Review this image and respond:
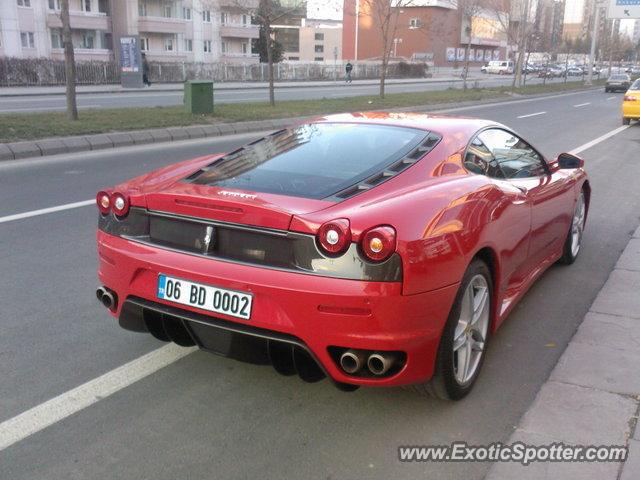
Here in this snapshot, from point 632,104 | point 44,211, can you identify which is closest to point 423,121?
point 44,211

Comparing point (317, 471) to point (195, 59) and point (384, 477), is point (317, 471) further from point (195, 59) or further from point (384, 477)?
point (195, 59)

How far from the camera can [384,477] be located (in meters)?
2.74

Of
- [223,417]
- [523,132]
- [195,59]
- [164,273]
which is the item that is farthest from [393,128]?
[195,59]

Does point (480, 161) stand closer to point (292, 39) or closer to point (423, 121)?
A: point (423, 121)

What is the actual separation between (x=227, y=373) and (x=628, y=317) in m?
2.82

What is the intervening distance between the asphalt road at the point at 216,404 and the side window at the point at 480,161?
109cm

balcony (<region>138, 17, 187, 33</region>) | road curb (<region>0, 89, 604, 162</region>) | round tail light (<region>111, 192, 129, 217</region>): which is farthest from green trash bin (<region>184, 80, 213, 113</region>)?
balcony (<region>138, 17, 187, 33</region>)

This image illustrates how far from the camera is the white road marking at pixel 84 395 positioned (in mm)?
3004

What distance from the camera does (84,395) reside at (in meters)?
3.32

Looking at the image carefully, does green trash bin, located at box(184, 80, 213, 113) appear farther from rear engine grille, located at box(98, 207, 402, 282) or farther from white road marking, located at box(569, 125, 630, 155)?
rear engine grille, located at box(98, 207, 402, 282)

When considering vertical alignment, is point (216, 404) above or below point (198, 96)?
below

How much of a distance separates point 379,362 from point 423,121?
192 cm

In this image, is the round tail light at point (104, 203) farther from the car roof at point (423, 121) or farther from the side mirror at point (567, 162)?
the side mirror at point (567, 162)
